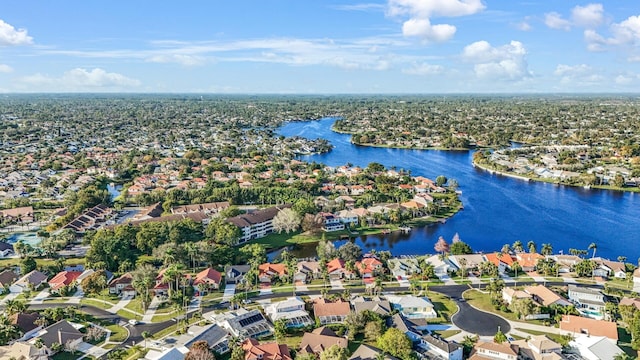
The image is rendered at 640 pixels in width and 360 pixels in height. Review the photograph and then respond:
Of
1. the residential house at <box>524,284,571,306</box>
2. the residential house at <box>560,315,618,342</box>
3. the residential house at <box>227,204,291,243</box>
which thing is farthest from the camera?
the residential house at <box>227,204,291,243</box>

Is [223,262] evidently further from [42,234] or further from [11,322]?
[42,234]

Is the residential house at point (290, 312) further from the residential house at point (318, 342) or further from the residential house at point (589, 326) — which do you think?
the residential house at point (589, 326)

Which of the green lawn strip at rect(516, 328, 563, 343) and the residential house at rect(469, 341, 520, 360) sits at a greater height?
the residential house at rect(469, 341, 520, 360)

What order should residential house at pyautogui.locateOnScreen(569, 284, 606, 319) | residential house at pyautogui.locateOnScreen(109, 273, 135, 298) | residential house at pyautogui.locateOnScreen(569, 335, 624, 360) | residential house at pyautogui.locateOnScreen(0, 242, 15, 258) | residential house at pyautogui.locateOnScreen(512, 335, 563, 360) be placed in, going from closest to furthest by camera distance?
1. residential house at pyautogui.locateOnScreen(512, 335, 563, 360)
2. residential house at pyautogui.locateOnScreen(569, 335, 624, 360)
3. residential house at pyautogui.locateOnScreen(569, 284, 606, 319)
4. residential house at pyautogui.locateOnScreen(109, 273, 135, 298)
5. residential house at pyautogui.locateOnScreen(0, 242, 15, 258)

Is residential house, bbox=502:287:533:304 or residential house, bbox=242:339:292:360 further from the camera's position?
residential house, bbox=502:287:533:304

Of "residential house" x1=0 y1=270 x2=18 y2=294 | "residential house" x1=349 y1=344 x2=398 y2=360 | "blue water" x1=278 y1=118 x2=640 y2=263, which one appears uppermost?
"residential house" x1=349 y1=344 x2=398 y2=360

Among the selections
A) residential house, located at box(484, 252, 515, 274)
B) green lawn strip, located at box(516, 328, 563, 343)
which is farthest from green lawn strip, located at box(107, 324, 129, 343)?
residential house, located at box(484, 252, 515, 274)

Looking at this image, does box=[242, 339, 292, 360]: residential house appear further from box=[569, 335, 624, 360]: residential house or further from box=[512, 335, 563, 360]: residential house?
box=[569, 335, 624, 360]: residential house

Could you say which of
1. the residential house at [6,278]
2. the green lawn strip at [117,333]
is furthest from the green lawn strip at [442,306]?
the residential house at [6,278]

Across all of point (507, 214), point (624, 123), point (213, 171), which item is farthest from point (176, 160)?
point (624, 123)
